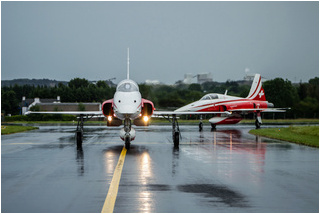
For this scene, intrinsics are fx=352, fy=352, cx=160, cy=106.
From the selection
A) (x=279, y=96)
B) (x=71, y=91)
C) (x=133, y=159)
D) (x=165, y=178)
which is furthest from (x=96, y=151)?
(x=71, y=91)

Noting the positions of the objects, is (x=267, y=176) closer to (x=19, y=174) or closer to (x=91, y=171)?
(x=91, y=171)

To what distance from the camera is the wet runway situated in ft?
20.1

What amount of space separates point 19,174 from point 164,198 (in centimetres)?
437

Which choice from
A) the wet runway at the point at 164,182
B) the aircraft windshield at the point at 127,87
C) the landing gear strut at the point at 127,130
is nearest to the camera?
the wet runway at the point at 164,182

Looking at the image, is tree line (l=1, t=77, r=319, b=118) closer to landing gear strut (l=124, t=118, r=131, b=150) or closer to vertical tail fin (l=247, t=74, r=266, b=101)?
vertical tail fin (l=247, t=74, r=266, b=101)

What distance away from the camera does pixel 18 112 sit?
84.9m

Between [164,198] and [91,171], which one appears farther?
Answer: [91,171]

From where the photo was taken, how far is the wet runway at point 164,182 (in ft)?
20.1

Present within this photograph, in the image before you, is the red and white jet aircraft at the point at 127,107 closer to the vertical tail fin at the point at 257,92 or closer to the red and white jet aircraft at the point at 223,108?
the red and white jet aircraft at the point at 223,108

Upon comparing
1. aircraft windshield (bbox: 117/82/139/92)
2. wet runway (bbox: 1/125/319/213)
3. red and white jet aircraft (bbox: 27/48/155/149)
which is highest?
aircraft windshield (bbox: 117/82/139/92)

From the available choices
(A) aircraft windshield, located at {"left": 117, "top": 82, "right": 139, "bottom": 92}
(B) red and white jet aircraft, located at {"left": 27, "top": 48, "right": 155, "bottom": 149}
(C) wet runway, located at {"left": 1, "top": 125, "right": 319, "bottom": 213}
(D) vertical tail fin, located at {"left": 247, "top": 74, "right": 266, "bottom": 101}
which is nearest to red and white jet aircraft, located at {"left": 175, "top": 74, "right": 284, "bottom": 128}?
(D) vertical tail fin, located at {"left": 247, "top": 74, "right": 266, "bottom": 101}

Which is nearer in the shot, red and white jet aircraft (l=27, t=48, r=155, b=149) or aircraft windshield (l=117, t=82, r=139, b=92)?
red and white jet aircraft (l=27, t=48, r=155, b=149)

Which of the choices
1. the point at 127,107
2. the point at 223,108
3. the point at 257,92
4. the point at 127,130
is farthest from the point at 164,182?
the point at 257,92

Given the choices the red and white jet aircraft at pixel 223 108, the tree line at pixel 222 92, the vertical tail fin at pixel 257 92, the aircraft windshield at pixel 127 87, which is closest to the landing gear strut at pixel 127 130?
the aircraft windshield at pixel 127 87
